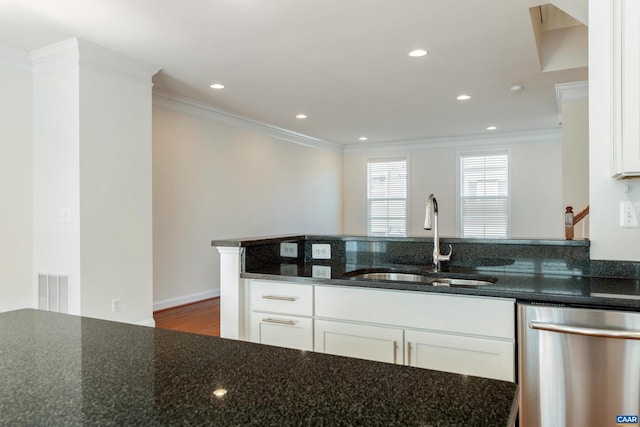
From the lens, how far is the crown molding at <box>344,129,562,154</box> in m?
7.46

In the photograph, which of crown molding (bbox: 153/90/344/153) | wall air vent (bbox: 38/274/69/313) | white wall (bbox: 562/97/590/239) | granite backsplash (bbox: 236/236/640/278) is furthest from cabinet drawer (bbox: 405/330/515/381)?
crown molding (bbox: 153/90/344/153)

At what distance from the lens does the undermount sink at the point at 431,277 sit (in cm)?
221

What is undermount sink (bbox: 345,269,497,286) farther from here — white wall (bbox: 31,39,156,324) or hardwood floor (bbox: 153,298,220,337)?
white wall (bbox: 31,39,156,324)

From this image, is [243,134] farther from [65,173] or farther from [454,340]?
[454,340]

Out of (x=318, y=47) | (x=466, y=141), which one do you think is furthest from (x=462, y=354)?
(x=466, y=141)

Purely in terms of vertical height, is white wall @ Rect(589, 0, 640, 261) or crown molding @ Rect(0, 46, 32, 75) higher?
crown molding @ Rect(0, 46, 32, 75)

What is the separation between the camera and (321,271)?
244cm

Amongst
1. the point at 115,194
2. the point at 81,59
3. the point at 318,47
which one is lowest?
the point at 115,194

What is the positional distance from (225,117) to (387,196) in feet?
13.2

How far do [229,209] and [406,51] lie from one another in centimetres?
334

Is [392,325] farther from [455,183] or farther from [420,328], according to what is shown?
[455,183]

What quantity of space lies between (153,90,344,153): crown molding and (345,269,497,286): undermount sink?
3.48 metres

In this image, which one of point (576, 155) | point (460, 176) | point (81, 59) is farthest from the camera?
point (460, 176)

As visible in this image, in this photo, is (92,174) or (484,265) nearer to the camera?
(484,265)
